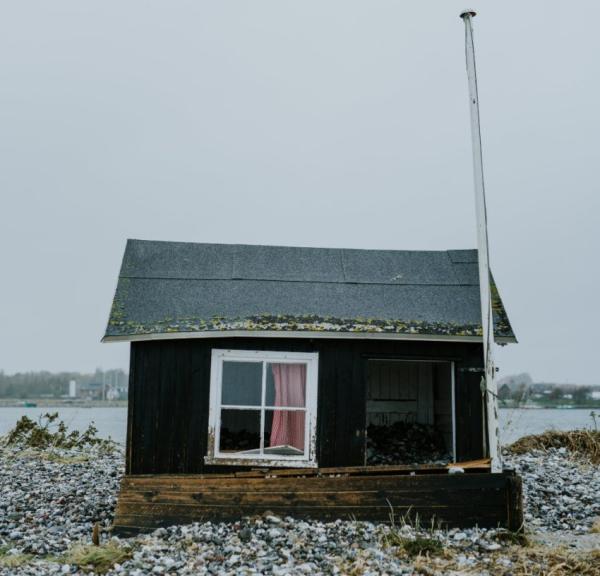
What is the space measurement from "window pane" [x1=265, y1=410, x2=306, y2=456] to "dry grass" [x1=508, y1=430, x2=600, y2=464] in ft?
28.9

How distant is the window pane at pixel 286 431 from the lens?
11367 mm

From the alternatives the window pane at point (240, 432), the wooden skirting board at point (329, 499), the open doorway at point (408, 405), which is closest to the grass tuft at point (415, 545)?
the wooden skirting board at point (329, 499)

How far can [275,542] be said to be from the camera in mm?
9258

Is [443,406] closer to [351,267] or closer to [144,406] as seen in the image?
[351,267]

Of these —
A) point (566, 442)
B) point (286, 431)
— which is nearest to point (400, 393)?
point (566, 442)

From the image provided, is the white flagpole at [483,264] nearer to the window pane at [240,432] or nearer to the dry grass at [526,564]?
the dry grass at [526,564]

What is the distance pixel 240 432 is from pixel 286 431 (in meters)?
2.50

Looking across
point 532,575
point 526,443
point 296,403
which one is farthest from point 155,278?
point 526,443

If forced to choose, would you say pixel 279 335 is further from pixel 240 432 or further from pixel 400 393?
pixel 400 393

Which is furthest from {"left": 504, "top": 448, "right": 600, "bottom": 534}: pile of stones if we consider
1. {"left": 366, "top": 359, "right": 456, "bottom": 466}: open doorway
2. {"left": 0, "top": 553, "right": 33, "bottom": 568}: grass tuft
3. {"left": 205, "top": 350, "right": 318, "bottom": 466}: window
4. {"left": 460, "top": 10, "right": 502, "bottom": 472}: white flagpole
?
Result: {"left": 0, "top": 553, "right": 33, "bottom": 568}: grass tuft

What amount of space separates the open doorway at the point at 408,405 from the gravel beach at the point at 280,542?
10.2 feet

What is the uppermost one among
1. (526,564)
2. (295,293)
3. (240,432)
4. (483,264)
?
(483,264)

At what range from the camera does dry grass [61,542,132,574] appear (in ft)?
28.3

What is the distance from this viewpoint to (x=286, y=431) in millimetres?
11430
